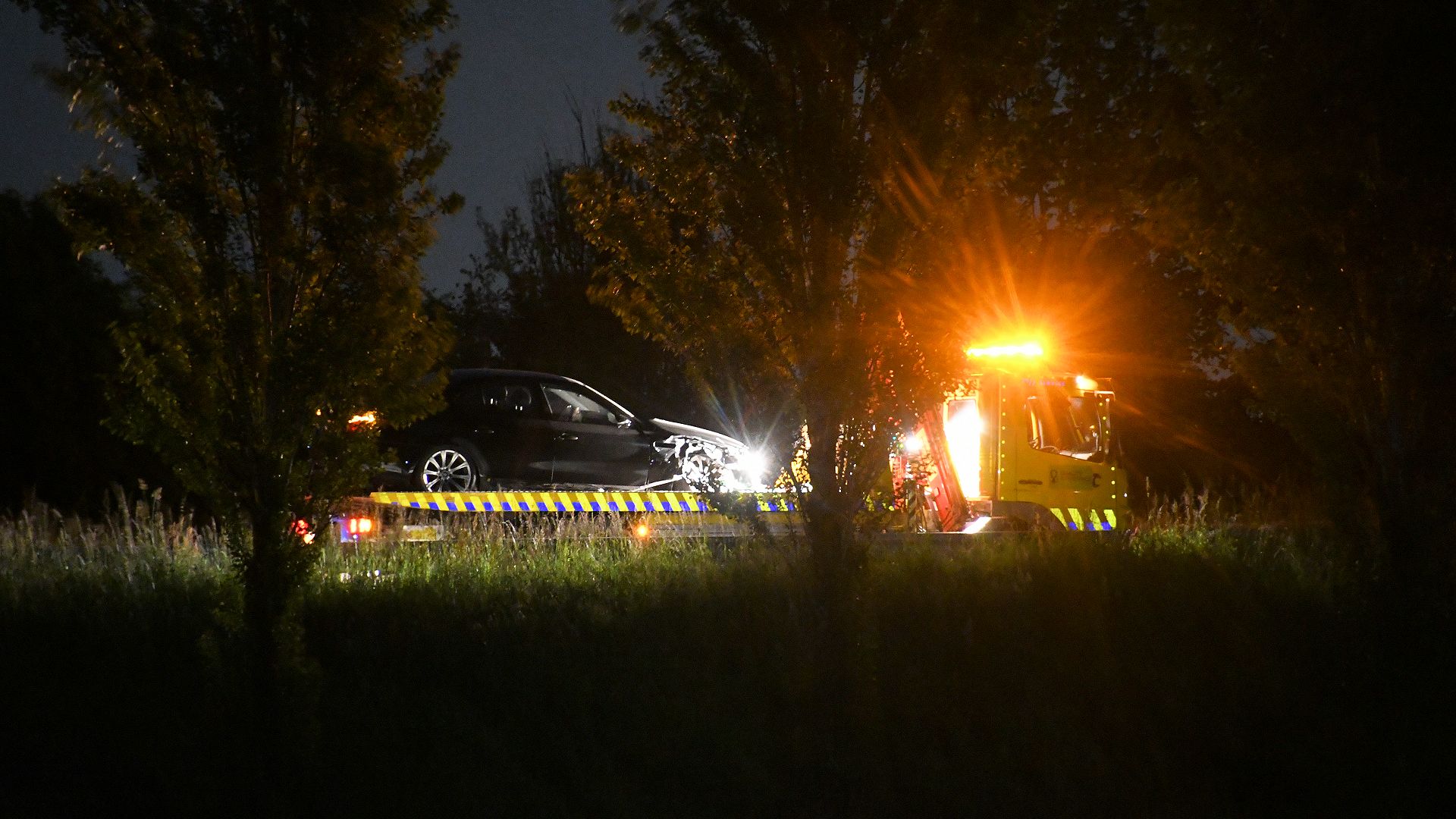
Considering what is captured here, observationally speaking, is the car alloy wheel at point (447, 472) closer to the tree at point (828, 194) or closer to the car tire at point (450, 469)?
the car tire at point (450, 469)

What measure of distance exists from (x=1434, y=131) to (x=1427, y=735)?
3.91 metres

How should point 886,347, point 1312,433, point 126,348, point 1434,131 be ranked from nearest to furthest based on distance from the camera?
point 126,348 < point 886,347 < point 1434,131 < point 1312,433

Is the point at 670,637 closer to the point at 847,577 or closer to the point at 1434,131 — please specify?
the point at 847,577

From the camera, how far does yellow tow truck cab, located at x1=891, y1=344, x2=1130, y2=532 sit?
11.9m

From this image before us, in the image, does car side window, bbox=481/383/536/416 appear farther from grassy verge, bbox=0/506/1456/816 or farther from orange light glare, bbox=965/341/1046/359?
orange light glare, bbox=965/341/1046/359

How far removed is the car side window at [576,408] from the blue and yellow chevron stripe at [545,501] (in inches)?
66.1

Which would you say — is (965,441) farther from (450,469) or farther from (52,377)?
(52,377)

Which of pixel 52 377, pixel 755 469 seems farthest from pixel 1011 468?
pixel 52 377

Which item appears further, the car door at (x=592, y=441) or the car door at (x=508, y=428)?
the car door at (x=592, y=441)

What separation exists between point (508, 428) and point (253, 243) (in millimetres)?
6823

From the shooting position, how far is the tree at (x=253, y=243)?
5711mm

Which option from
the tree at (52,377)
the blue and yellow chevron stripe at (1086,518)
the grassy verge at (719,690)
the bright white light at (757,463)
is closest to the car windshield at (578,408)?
the grassy verge at (719,690)

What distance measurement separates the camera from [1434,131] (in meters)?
8.28

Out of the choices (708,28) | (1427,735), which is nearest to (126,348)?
(708,28)
